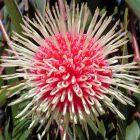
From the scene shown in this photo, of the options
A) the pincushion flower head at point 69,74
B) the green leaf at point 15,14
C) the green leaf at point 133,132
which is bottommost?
the green leaf at point 133,132

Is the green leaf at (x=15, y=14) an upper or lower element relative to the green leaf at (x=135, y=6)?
upper

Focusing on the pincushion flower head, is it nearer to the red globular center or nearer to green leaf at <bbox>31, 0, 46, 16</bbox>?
the red globular center

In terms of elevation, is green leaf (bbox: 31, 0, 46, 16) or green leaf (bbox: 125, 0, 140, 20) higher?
green leaf (bbox: 31, 0, 46, 16)

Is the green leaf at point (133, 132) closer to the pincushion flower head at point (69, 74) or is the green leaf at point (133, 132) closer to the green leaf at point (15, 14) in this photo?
the pincushion flower head at point (69, 74)

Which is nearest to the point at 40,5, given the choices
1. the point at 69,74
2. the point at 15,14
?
the point at 15,14

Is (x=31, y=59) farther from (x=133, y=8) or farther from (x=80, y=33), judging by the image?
(x=133, y=8)

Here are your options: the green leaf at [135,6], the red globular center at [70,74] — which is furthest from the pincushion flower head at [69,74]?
the green leaf at [135,6]

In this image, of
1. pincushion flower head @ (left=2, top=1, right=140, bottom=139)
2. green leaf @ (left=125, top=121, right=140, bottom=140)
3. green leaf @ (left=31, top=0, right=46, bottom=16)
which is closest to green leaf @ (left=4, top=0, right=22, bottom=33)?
green leaf @ (left=31, top=0, right=46, bottom=16)

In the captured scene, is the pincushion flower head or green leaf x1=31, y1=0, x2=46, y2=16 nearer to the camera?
the pincushion flower head
